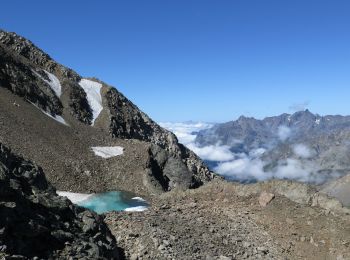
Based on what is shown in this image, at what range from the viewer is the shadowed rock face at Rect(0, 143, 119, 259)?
1936 centimetres

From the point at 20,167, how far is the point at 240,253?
13.8m

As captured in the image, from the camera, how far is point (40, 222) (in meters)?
21.1

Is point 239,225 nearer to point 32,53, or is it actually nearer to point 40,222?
point 40,222

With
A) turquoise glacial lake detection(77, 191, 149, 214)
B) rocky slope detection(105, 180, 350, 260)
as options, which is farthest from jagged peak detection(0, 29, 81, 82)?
rocky slope detection(105, 180, 350, 260)

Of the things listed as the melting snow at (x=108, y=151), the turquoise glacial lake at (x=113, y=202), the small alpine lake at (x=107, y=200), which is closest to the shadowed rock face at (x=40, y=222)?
the turquoise glacial lake at (x=113, y=202)

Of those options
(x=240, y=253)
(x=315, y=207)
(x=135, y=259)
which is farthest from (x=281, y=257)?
(x=135, y=259)

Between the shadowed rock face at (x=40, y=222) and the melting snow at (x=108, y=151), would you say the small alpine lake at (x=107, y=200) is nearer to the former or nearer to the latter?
the melting snow at (x=108, y=151)

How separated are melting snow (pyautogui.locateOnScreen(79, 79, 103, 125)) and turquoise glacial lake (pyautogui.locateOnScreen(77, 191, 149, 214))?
114 ft

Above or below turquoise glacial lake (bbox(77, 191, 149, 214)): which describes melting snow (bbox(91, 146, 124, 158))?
above

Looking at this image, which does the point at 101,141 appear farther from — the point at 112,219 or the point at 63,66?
the point at 112,219

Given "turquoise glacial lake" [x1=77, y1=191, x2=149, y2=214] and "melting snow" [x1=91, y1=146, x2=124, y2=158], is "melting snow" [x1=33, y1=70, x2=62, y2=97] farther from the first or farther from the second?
"turquoise glacial lake" [x1=77, y1=191, x2=149, y2=214]

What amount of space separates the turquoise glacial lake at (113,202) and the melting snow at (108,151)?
1060cm

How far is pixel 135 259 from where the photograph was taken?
81.8ft

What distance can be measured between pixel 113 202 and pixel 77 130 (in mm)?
28046
